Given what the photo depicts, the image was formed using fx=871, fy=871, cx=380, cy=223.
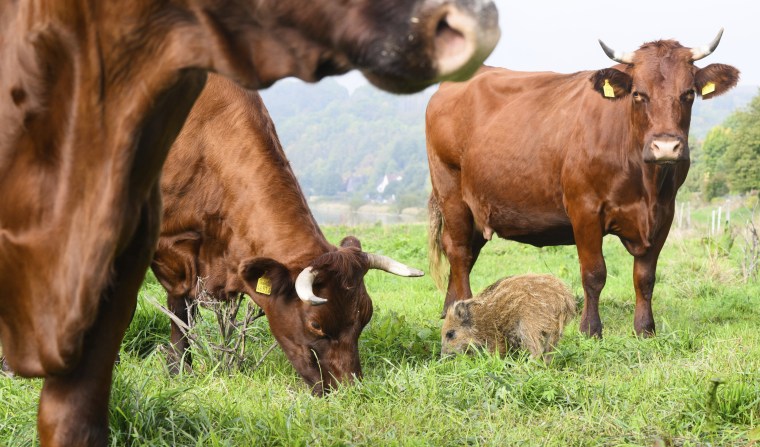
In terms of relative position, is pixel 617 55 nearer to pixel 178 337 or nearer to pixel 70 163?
pixel 178 337

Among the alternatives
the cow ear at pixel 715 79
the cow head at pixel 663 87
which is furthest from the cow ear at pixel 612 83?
the cow ear at pixel 715 79

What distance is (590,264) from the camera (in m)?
7.81

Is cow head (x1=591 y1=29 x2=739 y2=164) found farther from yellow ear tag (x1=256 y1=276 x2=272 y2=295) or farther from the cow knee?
yellow ear tag (x1=256 y1=276 x2=272 y2=295)

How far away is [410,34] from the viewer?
1581mm

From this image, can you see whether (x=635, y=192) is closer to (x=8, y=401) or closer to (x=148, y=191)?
(x=8, y=401)

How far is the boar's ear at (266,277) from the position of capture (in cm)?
559

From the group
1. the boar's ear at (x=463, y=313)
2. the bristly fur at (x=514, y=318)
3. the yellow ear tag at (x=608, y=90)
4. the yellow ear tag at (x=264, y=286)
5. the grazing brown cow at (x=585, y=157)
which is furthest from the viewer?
the yellow ear tag at (x=608, y=90)

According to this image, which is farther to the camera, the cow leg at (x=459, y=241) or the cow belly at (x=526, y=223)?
the cow leg at (x=459, y=241)

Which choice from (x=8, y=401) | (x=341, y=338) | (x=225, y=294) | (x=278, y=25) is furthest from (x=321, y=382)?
(x=278, y=25)

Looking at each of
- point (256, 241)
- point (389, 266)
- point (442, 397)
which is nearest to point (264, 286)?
point (256, 241)

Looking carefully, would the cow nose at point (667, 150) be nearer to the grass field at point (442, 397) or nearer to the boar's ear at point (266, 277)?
the grass field at point (442, 397)

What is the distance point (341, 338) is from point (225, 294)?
101cm

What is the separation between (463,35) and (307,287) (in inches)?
152

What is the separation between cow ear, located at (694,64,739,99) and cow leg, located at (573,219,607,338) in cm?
144
